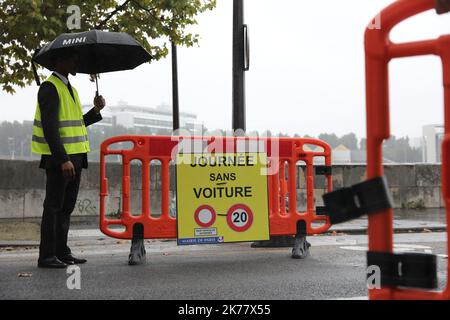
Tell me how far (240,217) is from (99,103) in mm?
1845

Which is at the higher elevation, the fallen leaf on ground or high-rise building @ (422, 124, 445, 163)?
high-rise building @ (422, 124, 445, 163)

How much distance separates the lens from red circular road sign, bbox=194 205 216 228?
603cm

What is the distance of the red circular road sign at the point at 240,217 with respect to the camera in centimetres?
613

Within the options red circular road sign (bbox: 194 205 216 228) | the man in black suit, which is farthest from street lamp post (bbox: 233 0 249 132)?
the man in black suit

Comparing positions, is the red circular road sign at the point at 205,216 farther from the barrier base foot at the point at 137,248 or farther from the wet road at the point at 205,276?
the barrier base foot at the point at 137,248

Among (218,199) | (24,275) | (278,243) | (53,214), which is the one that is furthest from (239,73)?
(24,275)

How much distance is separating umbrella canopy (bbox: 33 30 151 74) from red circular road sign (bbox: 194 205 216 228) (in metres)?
1.83

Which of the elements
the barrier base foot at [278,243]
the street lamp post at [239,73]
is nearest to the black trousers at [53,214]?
the barrier base foot at [278,243]

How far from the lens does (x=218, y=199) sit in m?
6.09

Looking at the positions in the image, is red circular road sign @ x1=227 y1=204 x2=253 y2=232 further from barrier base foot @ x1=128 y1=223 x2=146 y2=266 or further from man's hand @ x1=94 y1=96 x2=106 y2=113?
man's hand @ x1=94 y1=96 x2=106 y2=113

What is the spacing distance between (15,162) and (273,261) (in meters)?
8.26

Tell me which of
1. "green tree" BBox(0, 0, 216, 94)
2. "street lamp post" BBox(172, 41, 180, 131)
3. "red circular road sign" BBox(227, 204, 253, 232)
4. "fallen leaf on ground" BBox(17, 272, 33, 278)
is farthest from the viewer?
"street lamp post" BBox(172, 41, 180, 131)
